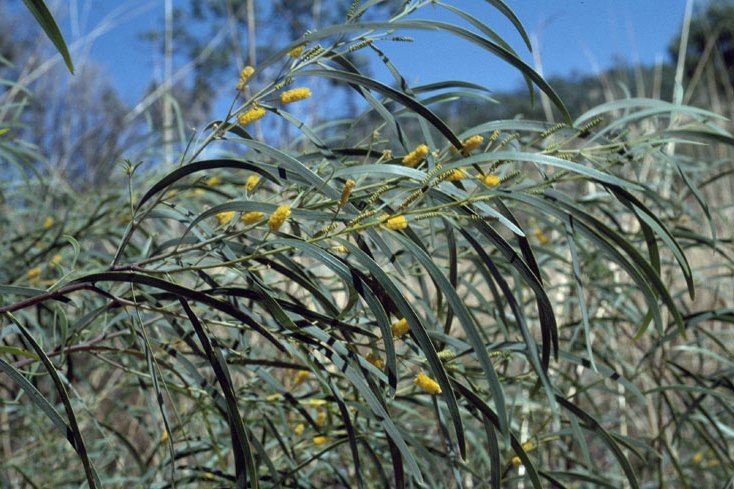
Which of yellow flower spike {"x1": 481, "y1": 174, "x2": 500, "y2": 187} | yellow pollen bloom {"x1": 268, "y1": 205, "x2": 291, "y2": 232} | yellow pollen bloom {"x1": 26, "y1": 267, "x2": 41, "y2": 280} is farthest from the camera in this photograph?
yellow pollen bloom {"x1": 26, "y1": 267, "x2": 41, "y2": 280}

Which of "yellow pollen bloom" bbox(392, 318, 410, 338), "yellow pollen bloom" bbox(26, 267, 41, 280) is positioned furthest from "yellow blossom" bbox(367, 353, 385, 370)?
"yellow pollen bloom" bbox(26, 267, 41, 280)

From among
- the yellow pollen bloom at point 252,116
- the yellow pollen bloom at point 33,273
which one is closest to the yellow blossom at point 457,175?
the yellow pollen bloom at point 252,116

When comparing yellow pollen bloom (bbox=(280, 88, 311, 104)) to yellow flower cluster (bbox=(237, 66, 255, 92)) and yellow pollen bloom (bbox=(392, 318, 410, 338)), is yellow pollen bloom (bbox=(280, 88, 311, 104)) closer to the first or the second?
yellow flower cluster (bbox=(237, 66, 255, 92))

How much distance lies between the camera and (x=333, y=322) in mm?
485

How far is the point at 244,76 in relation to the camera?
47 centimetres

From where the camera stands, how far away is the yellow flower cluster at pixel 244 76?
0.46 metres

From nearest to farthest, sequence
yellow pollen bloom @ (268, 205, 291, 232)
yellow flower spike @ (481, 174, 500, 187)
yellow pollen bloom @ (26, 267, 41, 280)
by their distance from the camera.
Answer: yellow pollen bloom @ (268, 205, 291, 232) < yellow flower spike @ (481, 174, 500, 187) < yellow pollen bloom @ (26, 267, 41, 280)

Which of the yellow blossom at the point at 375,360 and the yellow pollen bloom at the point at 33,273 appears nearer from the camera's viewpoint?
the yellow blossom at the point at 375,360

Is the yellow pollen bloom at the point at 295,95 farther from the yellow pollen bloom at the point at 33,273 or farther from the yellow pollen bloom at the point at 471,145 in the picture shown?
the yellow pollen bloom at the point at 33,273

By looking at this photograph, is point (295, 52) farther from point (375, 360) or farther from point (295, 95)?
point (375, 360)

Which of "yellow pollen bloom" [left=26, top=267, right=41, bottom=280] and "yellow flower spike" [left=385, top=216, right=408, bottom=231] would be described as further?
"yellow pollen bloom" [left=26, top=267, right=41, bottom=280]

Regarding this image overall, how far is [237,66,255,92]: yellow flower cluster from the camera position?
0.46 meters

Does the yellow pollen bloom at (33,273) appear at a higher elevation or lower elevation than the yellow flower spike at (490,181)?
higher

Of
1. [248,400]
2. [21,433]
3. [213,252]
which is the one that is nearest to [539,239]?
[248,400]
